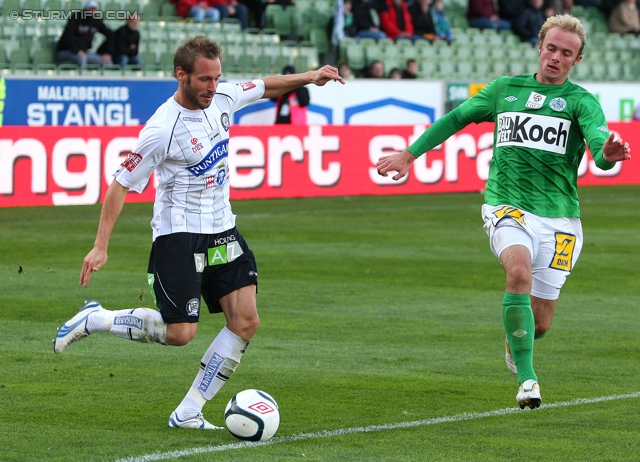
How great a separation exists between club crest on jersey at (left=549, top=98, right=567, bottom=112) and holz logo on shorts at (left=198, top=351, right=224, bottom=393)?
232 centimetres

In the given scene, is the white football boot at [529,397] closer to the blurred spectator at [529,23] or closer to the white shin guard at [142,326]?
the white shin guard at [142,326]

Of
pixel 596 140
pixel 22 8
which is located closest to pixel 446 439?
pixel 596 140

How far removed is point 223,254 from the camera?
19.5 feet

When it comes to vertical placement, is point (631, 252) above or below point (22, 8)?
below

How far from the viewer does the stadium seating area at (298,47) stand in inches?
815

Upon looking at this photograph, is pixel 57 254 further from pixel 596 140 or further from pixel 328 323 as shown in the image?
pixel 596 140

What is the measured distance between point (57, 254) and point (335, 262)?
10.0ft

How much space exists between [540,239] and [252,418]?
195 centimetres

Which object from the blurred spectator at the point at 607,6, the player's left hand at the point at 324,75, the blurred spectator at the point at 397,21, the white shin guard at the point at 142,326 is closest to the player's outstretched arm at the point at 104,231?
the white shin guard at the point at 142,326

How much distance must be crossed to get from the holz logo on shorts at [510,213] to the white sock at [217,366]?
5.33ft

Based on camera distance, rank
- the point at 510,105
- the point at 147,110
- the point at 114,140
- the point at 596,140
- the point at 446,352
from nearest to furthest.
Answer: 1. the point at 596,140
2. the point at 510,105
3. the point at 446,352
4. the point at 114,140
5. the point at 147,110

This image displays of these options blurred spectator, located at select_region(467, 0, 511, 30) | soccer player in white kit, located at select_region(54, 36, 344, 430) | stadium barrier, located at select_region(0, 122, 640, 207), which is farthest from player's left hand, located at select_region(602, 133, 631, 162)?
blurred spectator, located at select_region(467, 0, 511, 30)

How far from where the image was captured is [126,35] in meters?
20.7

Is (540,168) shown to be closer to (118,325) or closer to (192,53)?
(192,53)
